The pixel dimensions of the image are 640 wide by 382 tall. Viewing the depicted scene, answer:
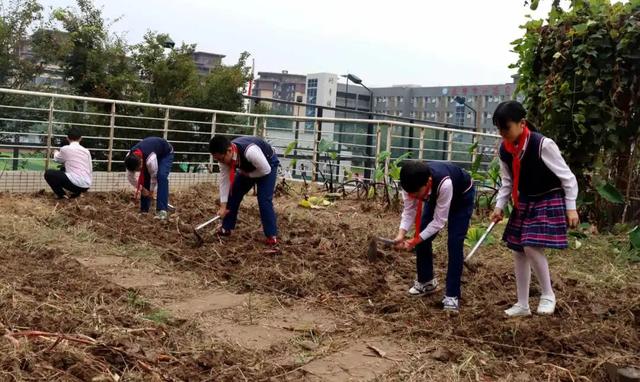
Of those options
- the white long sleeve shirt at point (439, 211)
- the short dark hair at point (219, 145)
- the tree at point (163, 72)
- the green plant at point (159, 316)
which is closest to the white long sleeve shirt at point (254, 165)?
the short dark hair at point (219, 145)

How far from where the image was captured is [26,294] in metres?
4.07

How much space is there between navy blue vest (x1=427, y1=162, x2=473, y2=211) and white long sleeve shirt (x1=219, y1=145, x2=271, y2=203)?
187cm

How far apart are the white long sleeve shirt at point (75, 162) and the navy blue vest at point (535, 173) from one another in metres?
5.92

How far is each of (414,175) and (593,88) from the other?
359 cm

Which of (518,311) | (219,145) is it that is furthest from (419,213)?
(219,145)

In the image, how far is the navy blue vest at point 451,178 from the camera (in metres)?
4.15

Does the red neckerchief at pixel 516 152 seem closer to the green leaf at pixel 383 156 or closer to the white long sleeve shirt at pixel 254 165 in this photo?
the white long sleeve shirt at pixel 254 165

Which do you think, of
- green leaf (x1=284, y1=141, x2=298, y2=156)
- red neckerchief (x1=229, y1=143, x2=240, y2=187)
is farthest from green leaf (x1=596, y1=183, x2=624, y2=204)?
green leaf (x1=284, y1=141, x2=298, y2=156)

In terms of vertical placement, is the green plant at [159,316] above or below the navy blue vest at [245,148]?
below

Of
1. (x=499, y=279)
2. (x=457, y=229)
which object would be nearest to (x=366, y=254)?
(x=499, y=279)

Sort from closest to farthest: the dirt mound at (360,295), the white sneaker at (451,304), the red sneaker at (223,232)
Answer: the dirt mound at (360,295), the white sneaker at (451,304), the red sneaker at (223,232)

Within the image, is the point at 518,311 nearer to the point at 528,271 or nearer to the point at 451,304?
the point at 528,271

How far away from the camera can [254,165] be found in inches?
230

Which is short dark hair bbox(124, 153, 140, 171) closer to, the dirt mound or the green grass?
the dirt mound
